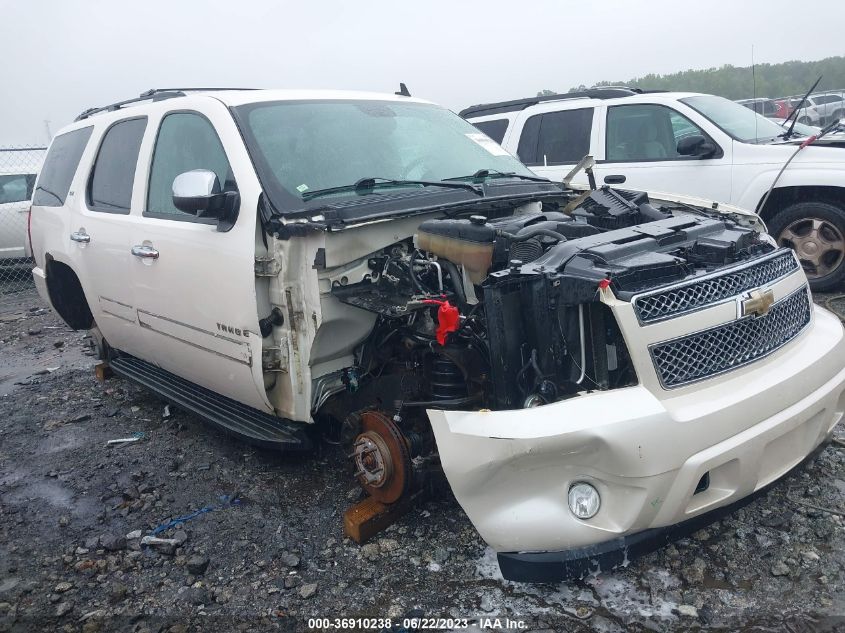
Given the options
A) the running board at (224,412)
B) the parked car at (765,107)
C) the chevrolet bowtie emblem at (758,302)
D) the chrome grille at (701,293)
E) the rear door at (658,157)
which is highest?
the parked car at (765,107)

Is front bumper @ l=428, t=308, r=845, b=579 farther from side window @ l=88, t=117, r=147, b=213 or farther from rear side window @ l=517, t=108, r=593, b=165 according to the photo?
rear side window @ l=517, t=108, r=593, b=165

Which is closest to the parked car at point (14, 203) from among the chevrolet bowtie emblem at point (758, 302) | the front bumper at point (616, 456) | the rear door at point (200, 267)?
the rear door at point (200, 267)

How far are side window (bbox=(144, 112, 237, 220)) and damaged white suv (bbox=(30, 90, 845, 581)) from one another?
18 mm

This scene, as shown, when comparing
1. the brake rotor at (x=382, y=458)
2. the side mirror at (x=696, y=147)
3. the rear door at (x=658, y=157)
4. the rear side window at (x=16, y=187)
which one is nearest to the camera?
the brake rotor at (x=382, y=458)

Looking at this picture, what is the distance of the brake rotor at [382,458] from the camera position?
2797 mm

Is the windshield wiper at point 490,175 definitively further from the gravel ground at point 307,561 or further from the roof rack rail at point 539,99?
the roof rack rail at point 539,99

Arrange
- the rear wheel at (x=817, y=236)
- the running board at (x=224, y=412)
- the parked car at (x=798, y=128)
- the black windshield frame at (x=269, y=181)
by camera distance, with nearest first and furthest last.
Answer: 1. the black windshield frame at (x=269, y=181)
2. the running board at (x=224, y=412)
3. the rear wheel at (x=817, y=236)
4. the parked car at (x=798, y=128)

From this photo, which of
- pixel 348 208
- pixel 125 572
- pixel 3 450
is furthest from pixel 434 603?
pixel 3 450

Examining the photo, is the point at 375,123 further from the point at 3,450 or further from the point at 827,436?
the point at 3,450

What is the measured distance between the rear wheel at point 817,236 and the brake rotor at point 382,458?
4.36 meters

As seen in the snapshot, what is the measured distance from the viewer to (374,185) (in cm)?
322

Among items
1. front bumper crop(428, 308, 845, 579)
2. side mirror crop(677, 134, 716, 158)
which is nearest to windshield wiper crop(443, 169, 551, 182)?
front bumper crop(428, 308, 845, 579)

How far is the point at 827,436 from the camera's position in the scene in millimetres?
2762

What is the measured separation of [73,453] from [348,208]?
98.8 inches
